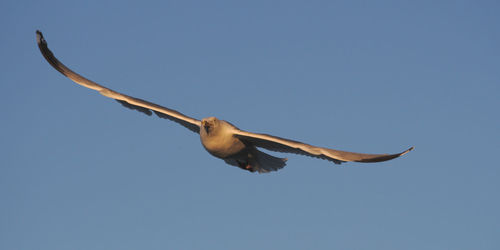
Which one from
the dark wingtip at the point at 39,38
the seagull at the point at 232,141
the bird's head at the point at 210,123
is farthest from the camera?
the dark wingtip at the point at 39,38

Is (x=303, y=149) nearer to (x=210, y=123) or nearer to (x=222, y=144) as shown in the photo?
(x=222, y=144)

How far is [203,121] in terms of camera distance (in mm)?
21484

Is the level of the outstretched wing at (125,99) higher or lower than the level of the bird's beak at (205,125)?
higher

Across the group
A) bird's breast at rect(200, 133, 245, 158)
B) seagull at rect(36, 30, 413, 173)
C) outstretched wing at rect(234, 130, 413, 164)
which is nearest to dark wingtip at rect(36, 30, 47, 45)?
seagull at rect(36, 30, 413, 173)

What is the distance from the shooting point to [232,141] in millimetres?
21625

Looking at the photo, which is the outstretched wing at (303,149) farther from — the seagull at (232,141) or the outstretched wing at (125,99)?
the outstretched wing at (125,99)

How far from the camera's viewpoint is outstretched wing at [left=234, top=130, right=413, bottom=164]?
60.6ft

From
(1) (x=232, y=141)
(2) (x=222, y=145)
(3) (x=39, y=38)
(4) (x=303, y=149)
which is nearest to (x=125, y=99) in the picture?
(3) (x=39, y=38)

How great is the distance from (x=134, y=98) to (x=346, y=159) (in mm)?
8452

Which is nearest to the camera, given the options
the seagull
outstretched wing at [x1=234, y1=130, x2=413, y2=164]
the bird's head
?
outstretched wing at [x1=234, y1=130, x2=413, y2=164]

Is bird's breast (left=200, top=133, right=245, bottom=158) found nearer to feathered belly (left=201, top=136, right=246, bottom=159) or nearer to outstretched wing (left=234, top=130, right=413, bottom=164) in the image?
feathered belly (left=201, top=136, right=246, bottom=159)

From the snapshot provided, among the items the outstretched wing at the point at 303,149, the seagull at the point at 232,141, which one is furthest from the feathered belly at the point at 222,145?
the outstretched wing at the point at 303,149

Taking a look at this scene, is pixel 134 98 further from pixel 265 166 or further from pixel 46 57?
pixel 265 166

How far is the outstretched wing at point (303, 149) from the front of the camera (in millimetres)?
18484
